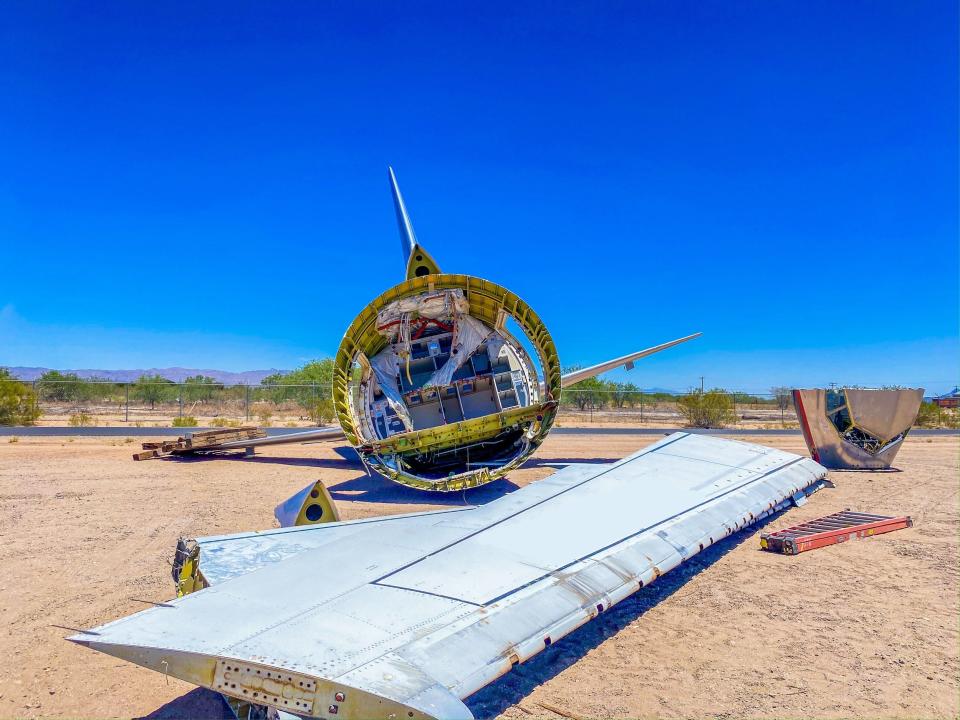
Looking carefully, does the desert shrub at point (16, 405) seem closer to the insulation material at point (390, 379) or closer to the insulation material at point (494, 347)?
the insulation material at point (390, 379)

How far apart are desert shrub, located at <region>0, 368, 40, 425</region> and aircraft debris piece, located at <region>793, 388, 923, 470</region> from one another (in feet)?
101

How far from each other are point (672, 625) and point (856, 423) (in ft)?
34.2

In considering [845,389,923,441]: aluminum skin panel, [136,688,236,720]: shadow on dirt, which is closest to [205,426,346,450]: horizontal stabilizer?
[136,688,236,720]: shadow on dirt

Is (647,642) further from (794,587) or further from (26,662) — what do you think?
(26,662)

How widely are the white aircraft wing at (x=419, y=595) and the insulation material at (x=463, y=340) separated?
590cm

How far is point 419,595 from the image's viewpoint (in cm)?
352

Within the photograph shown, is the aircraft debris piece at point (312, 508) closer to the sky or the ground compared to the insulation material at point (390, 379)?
closer to the ground

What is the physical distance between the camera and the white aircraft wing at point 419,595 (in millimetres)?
2682

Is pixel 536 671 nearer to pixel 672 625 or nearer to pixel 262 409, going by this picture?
pixel 672 625

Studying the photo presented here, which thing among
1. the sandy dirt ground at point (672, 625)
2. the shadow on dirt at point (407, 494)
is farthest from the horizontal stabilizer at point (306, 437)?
the sandy dirt ground at point (672, 625)

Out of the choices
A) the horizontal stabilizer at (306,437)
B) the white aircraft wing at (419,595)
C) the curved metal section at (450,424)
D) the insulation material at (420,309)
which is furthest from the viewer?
the horizontal stabilizer at (306,437)

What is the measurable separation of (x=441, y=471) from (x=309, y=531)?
633 centimetres

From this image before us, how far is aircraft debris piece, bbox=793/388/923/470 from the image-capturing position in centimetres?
1251

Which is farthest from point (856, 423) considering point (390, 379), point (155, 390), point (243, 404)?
point (155, 390)
